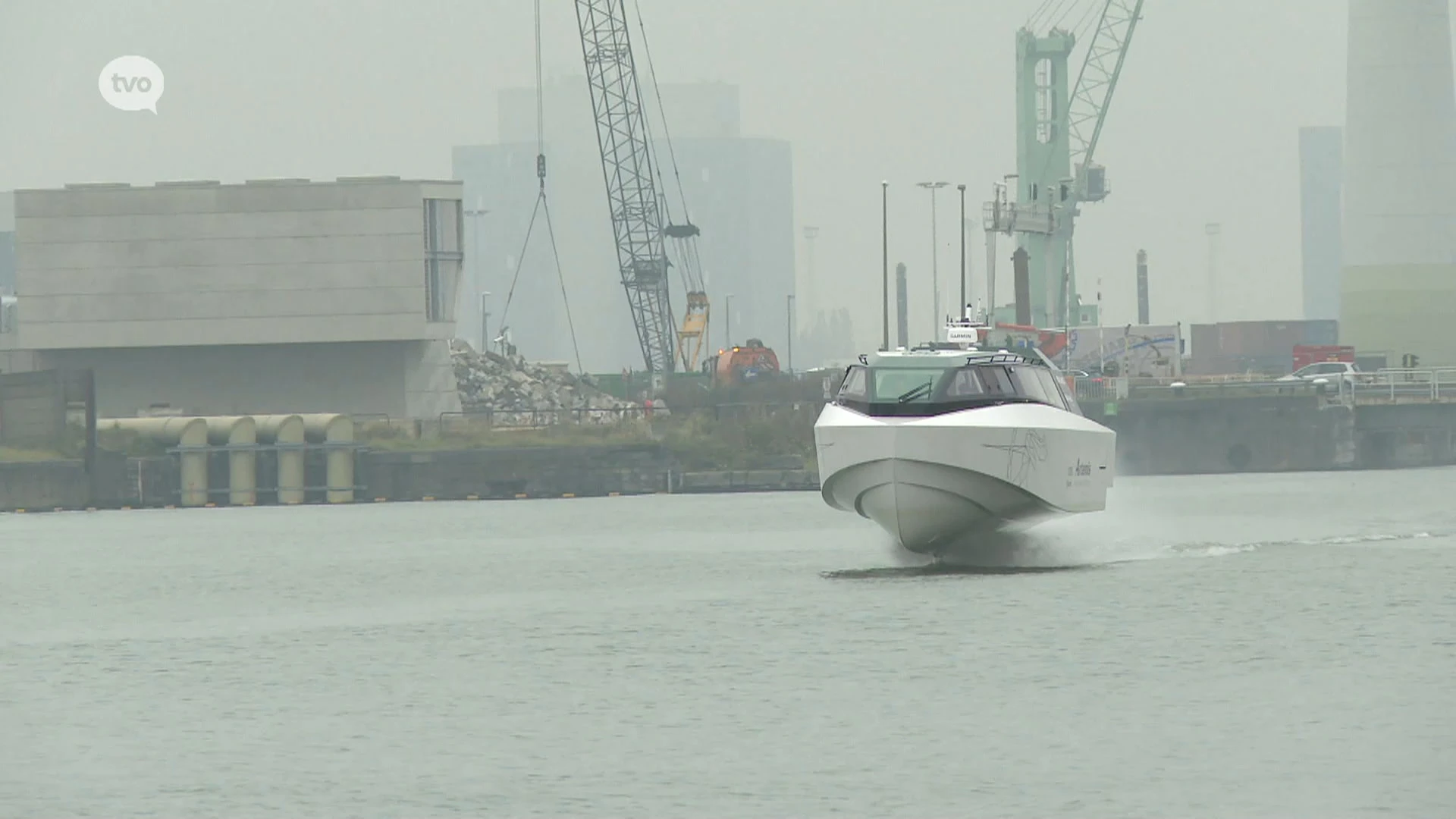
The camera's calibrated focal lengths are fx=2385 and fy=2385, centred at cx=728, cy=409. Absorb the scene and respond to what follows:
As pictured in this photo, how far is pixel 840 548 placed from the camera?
63.3m

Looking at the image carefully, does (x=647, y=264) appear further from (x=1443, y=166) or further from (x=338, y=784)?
(x=338, y=784)

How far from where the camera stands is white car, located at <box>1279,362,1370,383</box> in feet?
451

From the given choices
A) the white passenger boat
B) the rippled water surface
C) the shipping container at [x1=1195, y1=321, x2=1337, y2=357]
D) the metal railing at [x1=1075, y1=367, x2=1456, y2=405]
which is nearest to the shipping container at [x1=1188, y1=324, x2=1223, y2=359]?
the shipping container at [x1=1195, y1=321, x2=1337, y2=357]

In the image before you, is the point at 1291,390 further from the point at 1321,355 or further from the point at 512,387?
the point at 512,387

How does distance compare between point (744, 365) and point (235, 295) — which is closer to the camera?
point (235, 295)

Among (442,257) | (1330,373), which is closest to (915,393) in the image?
(442,257)

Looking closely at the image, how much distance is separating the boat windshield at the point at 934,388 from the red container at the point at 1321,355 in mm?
122257

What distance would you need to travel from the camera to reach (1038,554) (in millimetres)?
55281

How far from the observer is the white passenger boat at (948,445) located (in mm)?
45844

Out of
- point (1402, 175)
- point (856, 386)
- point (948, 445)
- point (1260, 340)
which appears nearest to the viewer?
point (948, 445)

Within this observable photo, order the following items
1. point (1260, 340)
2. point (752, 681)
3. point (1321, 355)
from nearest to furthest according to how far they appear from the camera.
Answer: point (752, 681) < point (1321, 355) < point (1260, 340)

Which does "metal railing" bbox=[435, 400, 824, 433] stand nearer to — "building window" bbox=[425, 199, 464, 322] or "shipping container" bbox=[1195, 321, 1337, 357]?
"building window" bbox=[425, 199, 464, 322]

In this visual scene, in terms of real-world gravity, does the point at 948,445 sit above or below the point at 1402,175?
below

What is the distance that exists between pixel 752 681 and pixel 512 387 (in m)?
111
